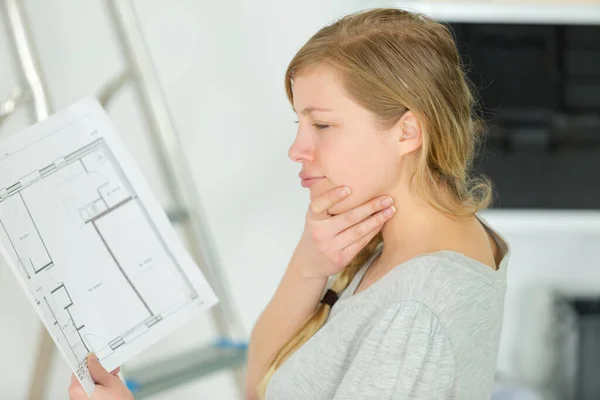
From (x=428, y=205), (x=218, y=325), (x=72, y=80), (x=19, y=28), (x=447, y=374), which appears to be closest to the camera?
(x=447, y=374)

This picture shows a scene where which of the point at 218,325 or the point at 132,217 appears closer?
the point at 132,217

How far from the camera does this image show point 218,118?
6.42 ft

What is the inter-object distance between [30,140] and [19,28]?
0.59 m

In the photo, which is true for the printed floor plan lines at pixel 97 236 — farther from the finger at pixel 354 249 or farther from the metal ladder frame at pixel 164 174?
the metal ladder frame at pixel 164 174

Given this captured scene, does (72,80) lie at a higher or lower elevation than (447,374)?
higher

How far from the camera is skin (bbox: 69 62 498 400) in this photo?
95cm

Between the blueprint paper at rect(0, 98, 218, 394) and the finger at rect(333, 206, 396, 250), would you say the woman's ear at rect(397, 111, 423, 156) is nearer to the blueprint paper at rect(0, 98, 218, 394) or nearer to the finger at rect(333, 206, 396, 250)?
the finger at rect(333, 206, 396, 250)

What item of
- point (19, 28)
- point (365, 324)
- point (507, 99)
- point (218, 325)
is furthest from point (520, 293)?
point (19, 28)

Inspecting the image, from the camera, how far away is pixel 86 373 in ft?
2.94

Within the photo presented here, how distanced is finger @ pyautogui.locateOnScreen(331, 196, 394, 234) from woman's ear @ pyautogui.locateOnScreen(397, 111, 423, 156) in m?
0.07

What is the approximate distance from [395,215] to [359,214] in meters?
0.05

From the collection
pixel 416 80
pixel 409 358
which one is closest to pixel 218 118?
pixel 416 80

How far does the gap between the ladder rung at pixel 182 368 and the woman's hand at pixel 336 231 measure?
0.42 meters

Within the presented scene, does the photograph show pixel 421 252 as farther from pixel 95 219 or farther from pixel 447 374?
pixel 95 219
